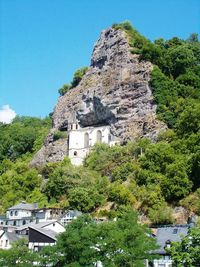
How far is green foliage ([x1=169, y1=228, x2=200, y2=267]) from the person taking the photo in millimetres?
32875

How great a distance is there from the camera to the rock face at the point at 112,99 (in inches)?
3012

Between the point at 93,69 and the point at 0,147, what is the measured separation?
2343 cm

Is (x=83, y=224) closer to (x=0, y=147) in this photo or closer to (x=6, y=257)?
(x=6, y=257)

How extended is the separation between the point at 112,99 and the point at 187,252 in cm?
4797

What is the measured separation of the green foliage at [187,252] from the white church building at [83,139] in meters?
44.8

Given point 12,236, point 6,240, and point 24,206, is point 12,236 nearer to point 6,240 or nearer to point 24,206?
point 6,240

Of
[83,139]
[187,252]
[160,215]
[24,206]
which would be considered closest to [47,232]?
[160,215]

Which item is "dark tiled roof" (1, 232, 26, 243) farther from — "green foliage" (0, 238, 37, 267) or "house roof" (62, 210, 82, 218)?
"green foliage" (0, 238, 37, 267)

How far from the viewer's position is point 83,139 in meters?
82.8

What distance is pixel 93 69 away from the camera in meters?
90.6

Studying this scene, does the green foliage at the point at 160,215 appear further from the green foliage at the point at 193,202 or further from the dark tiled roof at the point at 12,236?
the dark tiled roof at the point at 12,236

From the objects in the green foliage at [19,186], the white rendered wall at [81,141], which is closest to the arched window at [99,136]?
the white rendered wall at [81,141]

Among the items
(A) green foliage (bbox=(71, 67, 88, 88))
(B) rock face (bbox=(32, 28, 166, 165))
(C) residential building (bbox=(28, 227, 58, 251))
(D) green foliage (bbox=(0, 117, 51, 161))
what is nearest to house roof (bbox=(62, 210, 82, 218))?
(C) residential building (bbox=(28, 227, 58, 251))

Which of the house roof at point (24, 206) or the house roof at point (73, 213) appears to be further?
the house roof at point (24, 206)
